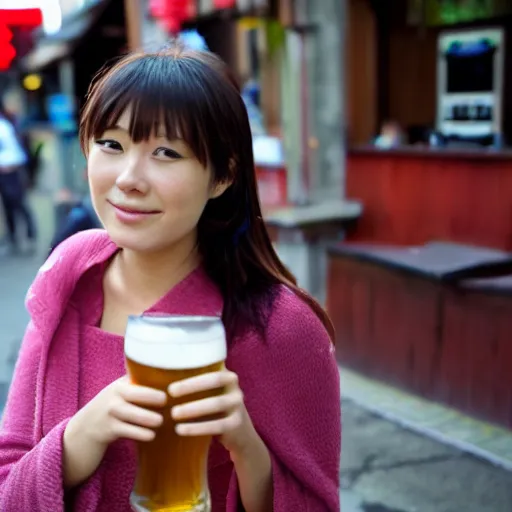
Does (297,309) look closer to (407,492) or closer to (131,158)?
(131,158)

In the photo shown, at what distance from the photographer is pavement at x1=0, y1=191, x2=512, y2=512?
3.81 m

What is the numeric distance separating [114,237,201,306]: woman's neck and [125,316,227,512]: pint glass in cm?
30

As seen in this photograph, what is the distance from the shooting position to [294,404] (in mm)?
1516

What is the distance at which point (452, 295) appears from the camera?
4.90m

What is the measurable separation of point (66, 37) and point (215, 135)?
16186 mm

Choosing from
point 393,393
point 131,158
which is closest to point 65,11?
point 393,393

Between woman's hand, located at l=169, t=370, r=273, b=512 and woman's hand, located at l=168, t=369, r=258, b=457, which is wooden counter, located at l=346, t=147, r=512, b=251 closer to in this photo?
woman's hand, located at l=169, t=370, r=273, b=512

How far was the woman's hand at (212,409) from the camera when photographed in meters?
1.22

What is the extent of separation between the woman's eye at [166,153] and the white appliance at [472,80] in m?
6.86

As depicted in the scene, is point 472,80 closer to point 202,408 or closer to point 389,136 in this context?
point 389,136

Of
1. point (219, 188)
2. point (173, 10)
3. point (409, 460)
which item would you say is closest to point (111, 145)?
point (219, 188)

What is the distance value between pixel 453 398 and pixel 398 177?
2396 millimetres

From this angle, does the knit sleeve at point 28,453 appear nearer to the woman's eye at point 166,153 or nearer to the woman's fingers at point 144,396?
the woman's fingers at point 144,396

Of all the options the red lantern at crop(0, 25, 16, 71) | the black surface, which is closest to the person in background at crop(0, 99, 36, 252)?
Answer: the red lantern at crop(0, 25, 16, 71)
